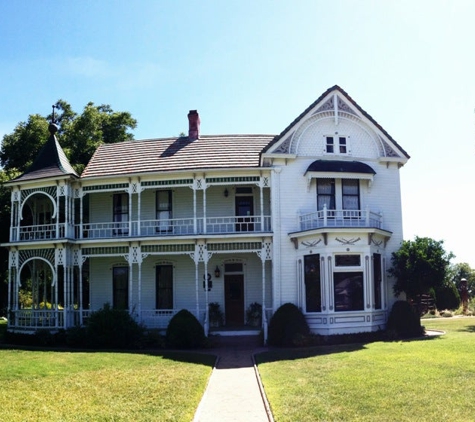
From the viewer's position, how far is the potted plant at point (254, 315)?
24.3 meters

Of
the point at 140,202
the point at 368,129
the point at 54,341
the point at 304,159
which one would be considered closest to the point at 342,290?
the point at 304,159

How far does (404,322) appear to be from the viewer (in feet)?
73.4

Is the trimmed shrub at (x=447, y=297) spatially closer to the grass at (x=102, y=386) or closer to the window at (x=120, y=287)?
the grass at (x=102, y=386)

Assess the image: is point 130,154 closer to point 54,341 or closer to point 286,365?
point 54,341

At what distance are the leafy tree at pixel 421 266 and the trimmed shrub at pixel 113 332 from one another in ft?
37.3

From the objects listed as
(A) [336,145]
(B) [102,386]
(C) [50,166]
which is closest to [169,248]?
(C) [50,166]

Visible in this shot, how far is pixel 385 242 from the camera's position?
2414cm

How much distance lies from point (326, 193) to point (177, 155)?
760 centimetres

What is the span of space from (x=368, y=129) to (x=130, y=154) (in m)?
12.2

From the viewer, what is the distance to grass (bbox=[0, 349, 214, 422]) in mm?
10320

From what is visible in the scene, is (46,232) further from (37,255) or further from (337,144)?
(337,144)

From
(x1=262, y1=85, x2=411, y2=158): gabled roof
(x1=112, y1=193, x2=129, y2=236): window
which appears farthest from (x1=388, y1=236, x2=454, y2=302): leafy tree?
(x1=112, y1=193, x2=129, y2=236): window

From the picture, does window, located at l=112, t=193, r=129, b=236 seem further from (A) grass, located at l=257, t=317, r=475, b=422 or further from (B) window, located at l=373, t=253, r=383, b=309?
(B) window, located at l=373, t=253, r=383, b=309

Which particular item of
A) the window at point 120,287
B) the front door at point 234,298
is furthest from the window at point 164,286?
the front door at point 234,298
